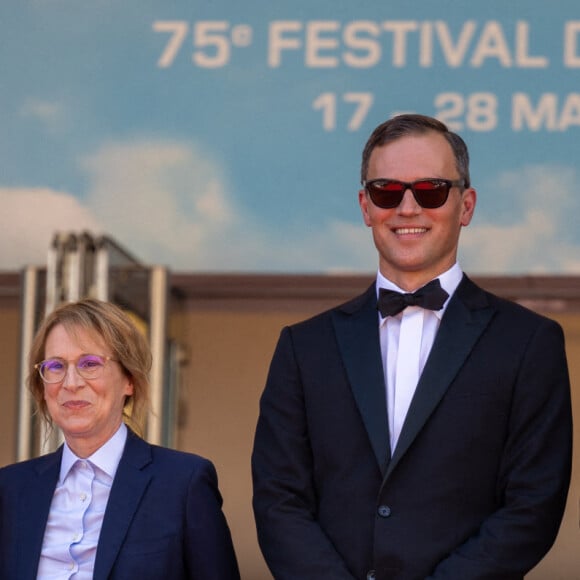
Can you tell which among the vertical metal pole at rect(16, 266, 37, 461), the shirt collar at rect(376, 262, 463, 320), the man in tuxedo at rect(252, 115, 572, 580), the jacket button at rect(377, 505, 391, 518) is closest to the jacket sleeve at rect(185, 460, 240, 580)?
the man in tuxedo at rect(252, 115, 572, 580)

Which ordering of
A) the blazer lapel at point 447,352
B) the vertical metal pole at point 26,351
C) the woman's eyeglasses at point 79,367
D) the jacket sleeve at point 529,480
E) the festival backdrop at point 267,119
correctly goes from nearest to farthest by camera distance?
1. the jacket sleeve at point 529,480
2. the blazer lapel at point 447,352
3. the woman's eyeglasses at point 79,367
4. the vertical metal pole at point 26,351
5. the festival backdrop at point 267,119

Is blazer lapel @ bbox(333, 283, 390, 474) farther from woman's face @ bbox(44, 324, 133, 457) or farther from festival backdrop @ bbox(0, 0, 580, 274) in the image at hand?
festival backdrop @ bbox(0, 0, 580, 274)

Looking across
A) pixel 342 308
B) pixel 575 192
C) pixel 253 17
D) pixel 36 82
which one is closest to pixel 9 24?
pixel 36 82

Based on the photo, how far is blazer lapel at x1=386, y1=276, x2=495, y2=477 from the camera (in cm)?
329

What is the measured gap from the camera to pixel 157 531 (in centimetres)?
334

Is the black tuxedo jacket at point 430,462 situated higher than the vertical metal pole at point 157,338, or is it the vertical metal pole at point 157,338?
the vertical metal pole at point 157,338

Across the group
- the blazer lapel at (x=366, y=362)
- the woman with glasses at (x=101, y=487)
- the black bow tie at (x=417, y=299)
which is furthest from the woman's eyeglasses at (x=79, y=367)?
the black bow tie at (x=417, y=299)

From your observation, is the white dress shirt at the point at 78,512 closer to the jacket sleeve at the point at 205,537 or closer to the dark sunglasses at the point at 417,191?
the jacket sleeve at the point at 205,537

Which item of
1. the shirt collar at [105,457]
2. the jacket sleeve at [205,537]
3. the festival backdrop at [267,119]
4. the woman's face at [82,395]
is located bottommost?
the jacket sleeve at [205,537]

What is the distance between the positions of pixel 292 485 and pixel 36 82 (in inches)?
185

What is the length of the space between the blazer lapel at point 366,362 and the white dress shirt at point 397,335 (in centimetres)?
3

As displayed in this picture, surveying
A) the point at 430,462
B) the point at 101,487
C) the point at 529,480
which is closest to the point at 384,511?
the point at 430,462

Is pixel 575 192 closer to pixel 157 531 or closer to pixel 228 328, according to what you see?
pixel 228 328

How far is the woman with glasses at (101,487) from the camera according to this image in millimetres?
3311
